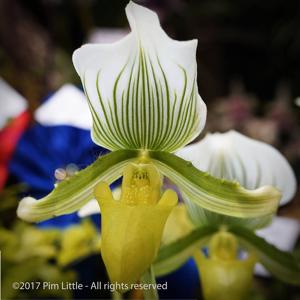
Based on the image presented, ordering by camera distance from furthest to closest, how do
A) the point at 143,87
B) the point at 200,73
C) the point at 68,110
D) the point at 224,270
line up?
the point at 200,73 → the point at 68,110 → the point at 224,270 → the point at 143,87

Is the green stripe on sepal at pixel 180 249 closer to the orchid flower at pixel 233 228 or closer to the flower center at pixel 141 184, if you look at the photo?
the orchid flower at pixel 233 228

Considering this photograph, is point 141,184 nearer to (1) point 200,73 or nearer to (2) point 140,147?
(2) point 140,147

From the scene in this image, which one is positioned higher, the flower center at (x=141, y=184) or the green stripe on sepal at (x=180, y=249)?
the flower center at (x=141, y=184)

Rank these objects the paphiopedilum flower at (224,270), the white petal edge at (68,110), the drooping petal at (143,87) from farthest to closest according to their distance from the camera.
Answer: the white petal edge at (68,110) → the paphiopedilum flower at (224,270) → the drooping petal at (143,87)

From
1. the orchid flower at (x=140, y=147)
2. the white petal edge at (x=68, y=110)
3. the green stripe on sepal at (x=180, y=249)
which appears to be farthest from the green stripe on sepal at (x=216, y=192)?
the white petal edge at (x=68, y=110)

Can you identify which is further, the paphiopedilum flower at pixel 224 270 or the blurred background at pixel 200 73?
the blurred background at pixel 200 73

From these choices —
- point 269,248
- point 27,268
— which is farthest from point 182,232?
point 27,268

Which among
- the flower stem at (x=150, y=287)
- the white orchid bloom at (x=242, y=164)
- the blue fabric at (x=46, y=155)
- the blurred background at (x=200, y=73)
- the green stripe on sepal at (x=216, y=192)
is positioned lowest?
the flower stem at (x=150, y=287)

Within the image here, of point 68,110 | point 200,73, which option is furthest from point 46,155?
point 200,73
